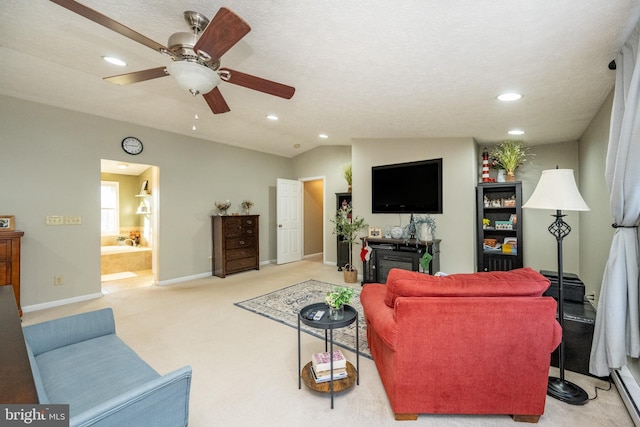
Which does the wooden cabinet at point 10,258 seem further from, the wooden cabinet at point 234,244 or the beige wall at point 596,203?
the beige wall at point 596,203

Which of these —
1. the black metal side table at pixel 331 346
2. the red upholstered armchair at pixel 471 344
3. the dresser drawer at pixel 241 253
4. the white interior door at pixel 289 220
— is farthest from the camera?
the white interior door at pixel 289 220

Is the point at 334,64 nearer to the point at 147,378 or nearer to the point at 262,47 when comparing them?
the point at 262,47

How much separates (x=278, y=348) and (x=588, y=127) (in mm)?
4490

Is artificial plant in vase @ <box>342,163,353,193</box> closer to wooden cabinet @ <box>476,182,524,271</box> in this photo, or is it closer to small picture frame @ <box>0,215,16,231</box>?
wooden cabinet @ <box>476,182,524,271</box>

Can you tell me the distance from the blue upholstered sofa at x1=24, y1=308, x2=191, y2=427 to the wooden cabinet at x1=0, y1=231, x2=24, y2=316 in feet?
7.55

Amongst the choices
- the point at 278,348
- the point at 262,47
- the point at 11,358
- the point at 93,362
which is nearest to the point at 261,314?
the point at 278,348

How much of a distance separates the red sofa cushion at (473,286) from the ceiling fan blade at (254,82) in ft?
5.22

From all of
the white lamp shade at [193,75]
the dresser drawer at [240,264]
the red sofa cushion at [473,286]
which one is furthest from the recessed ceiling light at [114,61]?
the dresser drawer at [240,264]

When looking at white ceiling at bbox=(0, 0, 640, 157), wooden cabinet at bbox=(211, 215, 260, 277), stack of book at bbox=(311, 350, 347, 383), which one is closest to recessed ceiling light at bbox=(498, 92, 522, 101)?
white ceiling at bbox=(0, 0, 640, 157)

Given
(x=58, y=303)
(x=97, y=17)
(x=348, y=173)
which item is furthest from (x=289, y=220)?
(x=97, y=17)

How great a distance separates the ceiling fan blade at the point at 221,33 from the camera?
1412 mm

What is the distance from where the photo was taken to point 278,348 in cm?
260

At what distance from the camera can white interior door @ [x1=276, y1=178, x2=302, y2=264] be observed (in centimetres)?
646

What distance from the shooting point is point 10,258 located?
10.6 feet
